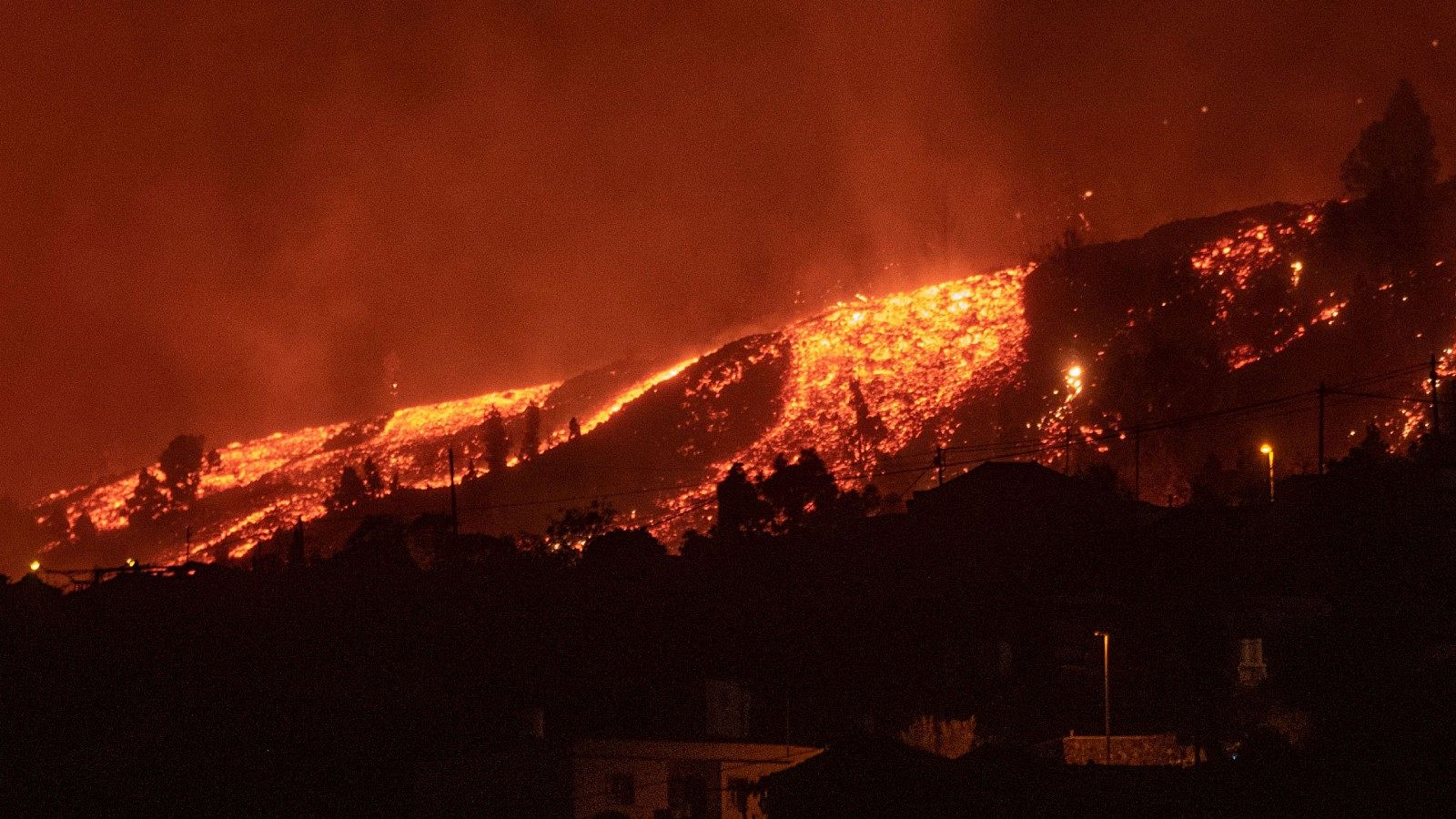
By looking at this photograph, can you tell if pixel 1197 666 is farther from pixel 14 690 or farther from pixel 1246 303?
pixel 1246 303

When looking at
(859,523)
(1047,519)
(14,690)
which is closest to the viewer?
(14,690)

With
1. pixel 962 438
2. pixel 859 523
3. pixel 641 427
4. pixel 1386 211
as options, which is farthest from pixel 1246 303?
pixel 859 523

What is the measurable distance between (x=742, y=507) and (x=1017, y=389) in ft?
272

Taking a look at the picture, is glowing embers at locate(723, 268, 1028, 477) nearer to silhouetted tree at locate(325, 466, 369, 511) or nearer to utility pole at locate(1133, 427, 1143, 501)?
Answer: utility pole at locate(1133, 427, 1143, 501)

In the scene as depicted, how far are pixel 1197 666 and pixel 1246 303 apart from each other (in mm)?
125619

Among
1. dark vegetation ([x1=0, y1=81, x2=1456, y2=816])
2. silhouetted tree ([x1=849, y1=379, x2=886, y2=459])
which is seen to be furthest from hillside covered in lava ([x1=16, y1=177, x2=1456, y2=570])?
dark vegetation ([x1=0, y1=81, x2=1456, y2=816])

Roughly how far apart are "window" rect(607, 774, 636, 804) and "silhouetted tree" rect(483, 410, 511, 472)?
431 ft

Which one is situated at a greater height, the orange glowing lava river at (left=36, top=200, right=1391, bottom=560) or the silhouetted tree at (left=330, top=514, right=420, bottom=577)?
the orange glowing lava river at (left=36, top=200, right=1391, bottom=560)

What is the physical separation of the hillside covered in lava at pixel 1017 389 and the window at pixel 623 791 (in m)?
77.9

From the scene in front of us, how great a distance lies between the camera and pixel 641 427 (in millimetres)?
171750

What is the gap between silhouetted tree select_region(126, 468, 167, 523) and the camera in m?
187

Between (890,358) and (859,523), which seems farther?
(890,358)

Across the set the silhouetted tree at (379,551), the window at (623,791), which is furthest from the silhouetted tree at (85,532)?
the window at (623,791)

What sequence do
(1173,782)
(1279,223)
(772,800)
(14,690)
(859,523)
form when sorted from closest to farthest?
(1173,782) → (772,800) → (14,690) → (859,523) → (1279,223)
